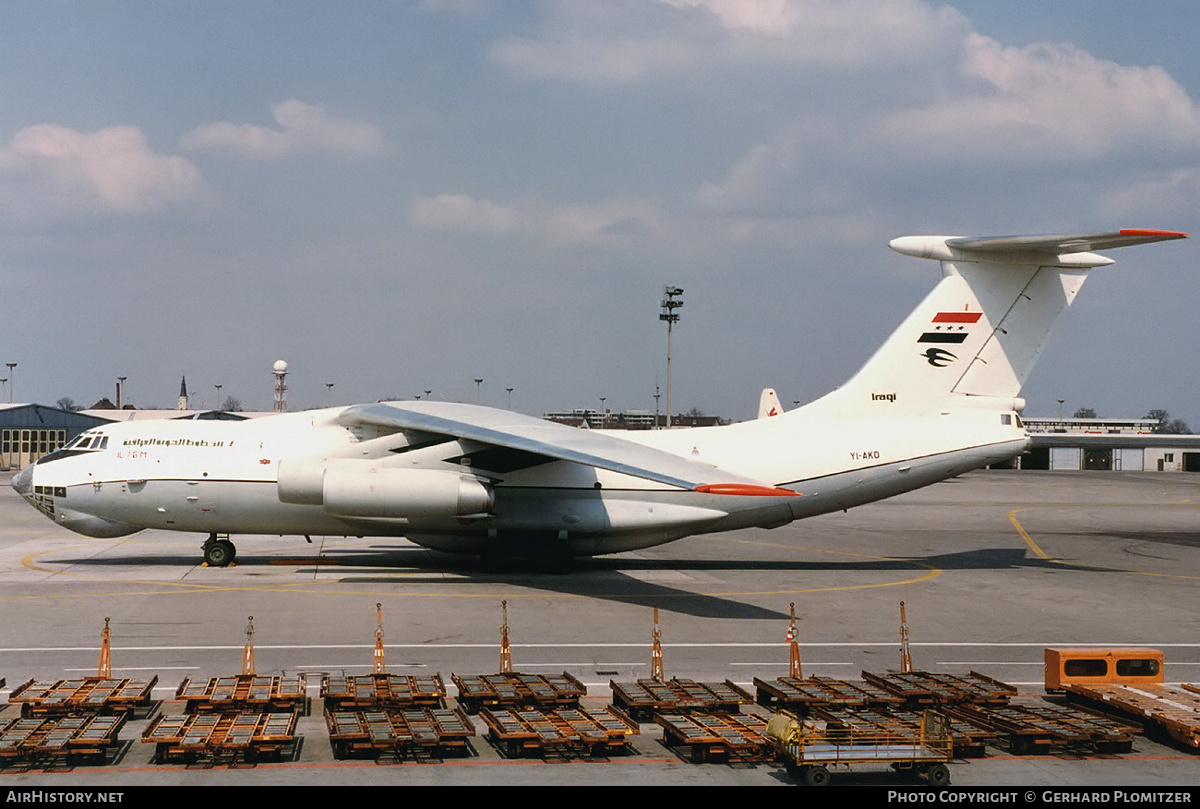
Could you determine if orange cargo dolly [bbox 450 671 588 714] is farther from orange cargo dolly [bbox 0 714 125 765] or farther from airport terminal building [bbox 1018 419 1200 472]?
airport terminal building [bbox 1018 419 1200 472]

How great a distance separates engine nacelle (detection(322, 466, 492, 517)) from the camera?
20719 millimetres

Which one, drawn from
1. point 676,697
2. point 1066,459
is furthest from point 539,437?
point 1066,459

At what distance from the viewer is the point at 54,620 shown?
16.9 meters

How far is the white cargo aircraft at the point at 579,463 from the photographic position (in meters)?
21.3

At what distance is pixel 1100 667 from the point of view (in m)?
13.2

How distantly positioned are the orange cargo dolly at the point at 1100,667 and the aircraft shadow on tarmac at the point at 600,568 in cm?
578

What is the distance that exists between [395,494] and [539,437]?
9.73 feet

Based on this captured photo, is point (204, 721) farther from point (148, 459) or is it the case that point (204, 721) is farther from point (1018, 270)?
point (1018, 270)

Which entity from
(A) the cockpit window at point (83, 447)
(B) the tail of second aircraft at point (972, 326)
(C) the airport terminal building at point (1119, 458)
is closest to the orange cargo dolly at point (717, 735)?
(B) the tail of second aircraft at point (972, 326)

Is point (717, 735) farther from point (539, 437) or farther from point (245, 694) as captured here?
point (539, 437)

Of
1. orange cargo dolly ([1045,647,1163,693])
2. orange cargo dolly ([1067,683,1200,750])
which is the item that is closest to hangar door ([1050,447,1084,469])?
orange cargo dolly ([1045,647,1163,693])

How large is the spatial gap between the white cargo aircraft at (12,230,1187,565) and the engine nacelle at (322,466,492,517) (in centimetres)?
3

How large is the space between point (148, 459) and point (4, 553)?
5.87 metres

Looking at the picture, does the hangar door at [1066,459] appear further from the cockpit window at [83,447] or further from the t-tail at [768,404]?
the cockpit window at [83,447]
